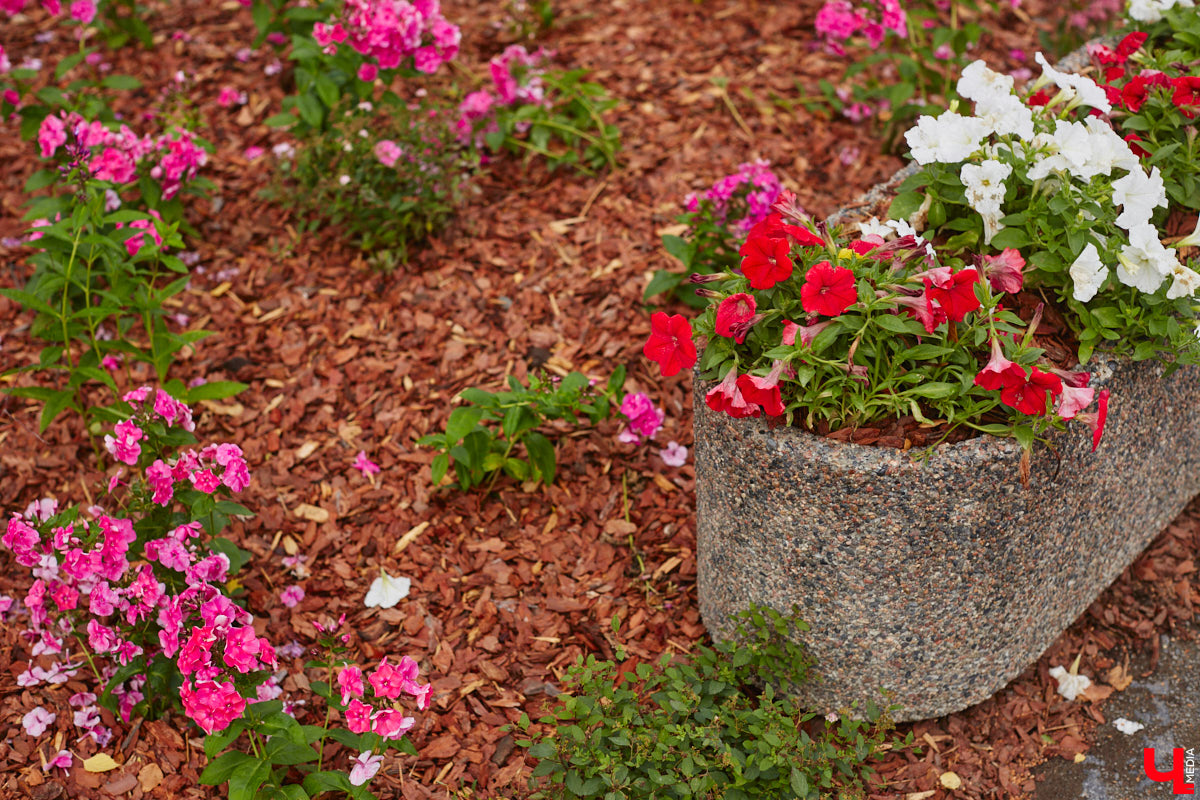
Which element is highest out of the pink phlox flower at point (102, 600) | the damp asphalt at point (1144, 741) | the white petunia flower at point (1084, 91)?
the white petunia flower at point (1084, 91)

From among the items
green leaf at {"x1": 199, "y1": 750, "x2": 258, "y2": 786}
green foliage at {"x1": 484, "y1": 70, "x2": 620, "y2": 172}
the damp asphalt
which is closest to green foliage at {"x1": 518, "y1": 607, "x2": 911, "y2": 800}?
the damp asphalt

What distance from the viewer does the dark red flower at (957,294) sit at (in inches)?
83.8

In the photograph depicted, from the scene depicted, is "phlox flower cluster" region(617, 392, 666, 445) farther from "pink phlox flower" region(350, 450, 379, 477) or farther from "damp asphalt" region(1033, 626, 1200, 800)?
"damp asphalt" region(1033, 626, 1200, 800)

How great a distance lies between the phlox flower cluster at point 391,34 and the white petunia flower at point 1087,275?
2.31 metres

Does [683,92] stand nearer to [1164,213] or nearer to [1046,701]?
[1164,213]

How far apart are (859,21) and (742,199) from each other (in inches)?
41.9

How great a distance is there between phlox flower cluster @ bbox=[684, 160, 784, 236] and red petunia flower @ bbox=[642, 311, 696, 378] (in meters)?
1.16

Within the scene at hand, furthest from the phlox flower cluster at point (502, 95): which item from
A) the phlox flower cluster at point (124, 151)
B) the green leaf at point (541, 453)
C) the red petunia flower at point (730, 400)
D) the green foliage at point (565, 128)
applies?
the red petunia flower at point (730, 400)

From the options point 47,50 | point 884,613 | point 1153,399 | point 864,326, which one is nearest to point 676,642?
point 884,613

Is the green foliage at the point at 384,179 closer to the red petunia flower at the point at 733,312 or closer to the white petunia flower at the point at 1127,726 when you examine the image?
the red petunia flower at the point at 733,312

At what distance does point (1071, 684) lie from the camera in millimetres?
2771

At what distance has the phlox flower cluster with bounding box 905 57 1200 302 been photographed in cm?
229

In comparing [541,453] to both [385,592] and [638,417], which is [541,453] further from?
[385,592]

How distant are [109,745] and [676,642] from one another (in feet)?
4.77
